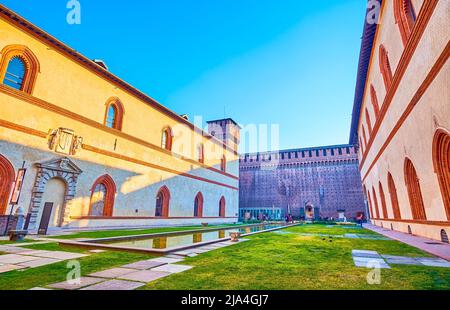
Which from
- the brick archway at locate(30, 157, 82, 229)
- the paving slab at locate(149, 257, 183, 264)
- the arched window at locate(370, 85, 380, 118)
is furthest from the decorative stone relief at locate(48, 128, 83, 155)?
the arched window at locate(370, 85, 380, 118)

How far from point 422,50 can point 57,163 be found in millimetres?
16145

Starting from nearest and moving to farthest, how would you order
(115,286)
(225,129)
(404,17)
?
(115,286) → (404,17) → (225,129)

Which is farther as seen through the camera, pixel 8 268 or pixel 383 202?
pixel 383 202

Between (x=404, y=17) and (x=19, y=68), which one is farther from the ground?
(x=404, y=17)

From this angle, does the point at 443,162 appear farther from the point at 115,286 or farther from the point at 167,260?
the point at 115,286

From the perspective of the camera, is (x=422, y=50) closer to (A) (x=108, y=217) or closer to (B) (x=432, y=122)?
(B) (x=432, y=122)

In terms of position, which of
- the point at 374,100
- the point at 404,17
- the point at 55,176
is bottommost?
the point at 55,176

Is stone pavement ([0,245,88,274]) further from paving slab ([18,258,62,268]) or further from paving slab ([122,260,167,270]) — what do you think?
paving slab ([122,260,167,270])

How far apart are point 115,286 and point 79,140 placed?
13.0m

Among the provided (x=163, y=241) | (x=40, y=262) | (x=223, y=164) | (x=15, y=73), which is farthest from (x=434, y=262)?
(x=223, y=164)

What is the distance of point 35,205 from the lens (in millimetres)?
11414

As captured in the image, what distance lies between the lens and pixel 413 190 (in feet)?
33.7
